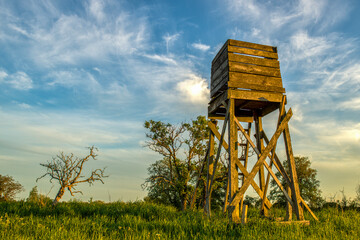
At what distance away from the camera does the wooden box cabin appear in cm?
883

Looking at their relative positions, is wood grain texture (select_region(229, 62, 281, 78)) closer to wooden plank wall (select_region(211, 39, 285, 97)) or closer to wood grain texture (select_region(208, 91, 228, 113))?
wooden plank wall (select_region(211, 39, 285, 97))

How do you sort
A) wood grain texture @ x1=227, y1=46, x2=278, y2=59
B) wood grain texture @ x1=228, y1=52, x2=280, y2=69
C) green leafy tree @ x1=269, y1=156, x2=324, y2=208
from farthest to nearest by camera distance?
green leafy tree @ x1=269, y1=156, x2=324, y2=208 → wood grain texture @ x1=227, y1=46, x2=278, y2=59 → wood grain texture @ x1=228, y1=52, x2=280, y2=69

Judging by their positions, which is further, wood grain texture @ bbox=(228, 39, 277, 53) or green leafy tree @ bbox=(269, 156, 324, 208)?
green leafy tree @ bbox=(269, 156, 324, 208)

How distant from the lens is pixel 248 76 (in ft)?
29.8

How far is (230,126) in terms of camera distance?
8.41 m

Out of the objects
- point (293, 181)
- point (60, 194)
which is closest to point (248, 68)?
point (293, 181)

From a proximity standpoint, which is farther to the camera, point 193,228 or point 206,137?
point 206,137

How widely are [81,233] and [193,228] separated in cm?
266

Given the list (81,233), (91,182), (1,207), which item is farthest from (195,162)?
(81,233)

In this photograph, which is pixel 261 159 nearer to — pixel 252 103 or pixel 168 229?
pixel 252 103

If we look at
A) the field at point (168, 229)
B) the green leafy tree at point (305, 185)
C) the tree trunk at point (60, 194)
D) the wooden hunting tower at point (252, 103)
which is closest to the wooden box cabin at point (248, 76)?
the wooden hunting tower at point (252, 103)

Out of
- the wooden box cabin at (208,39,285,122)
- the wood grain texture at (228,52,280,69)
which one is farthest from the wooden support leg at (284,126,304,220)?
the wood grain texture at (228,52,280,69)

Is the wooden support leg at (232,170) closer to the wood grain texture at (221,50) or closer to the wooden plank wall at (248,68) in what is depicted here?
the wooden plank wall at (248,68)

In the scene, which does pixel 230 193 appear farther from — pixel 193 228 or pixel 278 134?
pixel 278 134
